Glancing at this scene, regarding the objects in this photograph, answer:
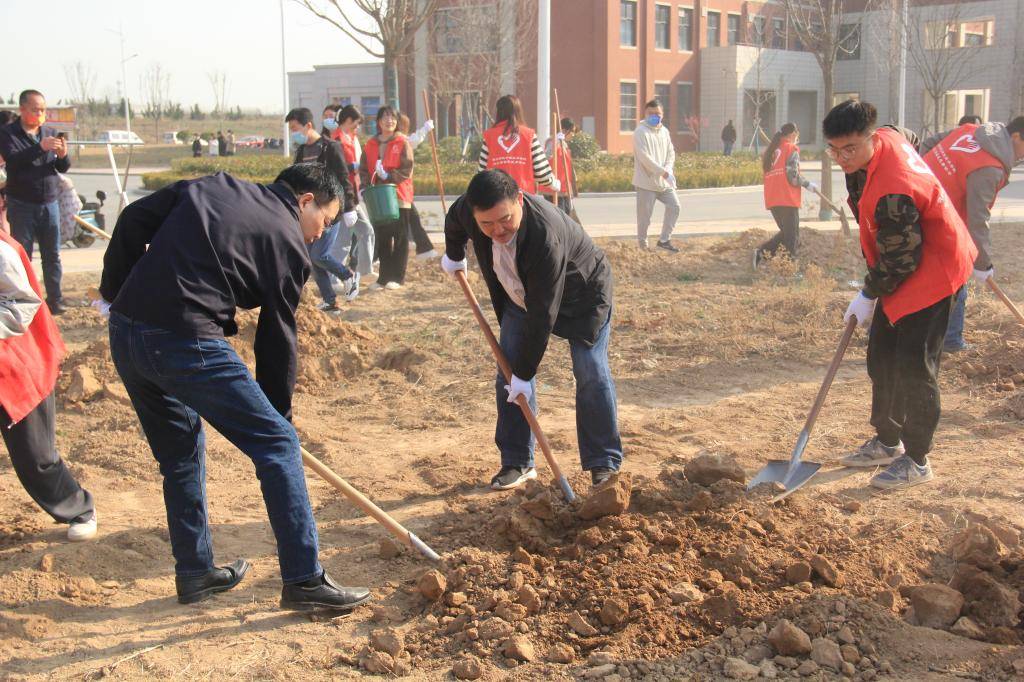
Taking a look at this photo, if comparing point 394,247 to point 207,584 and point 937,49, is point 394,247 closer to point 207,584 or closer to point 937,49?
point 207,584

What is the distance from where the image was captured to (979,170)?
232 inches

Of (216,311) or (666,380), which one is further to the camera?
(666,380)

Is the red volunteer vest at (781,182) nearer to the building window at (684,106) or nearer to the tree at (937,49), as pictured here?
the tree at (937,49)

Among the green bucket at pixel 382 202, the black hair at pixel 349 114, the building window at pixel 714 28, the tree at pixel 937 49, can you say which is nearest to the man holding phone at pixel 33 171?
the black hair at pixel 349 114

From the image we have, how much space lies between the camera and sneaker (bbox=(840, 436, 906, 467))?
488cm

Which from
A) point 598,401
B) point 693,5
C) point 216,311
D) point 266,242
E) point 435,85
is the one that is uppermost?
point 693,5

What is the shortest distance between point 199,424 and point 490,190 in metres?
1.41

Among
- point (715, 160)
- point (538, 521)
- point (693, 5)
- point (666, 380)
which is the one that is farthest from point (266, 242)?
point (693, 5)

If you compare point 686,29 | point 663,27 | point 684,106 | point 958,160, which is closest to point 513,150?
point 958,160

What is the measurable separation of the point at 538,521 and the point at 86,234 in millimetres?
11280

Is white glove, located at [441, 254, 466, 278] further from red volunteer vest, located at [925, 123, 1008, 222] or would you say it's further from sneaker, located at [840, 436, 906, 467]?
red volunteer vest, located at [925, 123, 1008, 222]

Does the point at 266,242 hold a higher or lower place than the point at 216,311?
higher

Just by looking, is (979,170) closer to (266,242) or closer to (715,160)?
(266,242)

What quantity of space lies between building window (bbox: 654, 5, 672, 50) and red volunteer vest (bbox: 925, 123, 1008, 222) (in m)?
32.5
